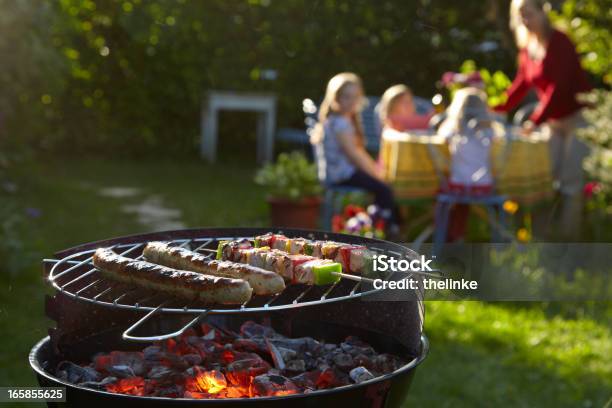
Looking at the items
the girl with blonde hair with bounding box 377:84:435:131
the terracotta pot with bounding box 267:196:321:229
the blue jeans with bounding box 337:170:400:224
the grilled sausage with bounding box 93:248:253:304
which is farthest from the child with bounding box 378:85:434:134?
the grilled sausage with bounding box 93:248:253:304

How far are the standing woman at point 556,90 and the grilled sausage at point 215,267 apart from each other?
4061 millimetres

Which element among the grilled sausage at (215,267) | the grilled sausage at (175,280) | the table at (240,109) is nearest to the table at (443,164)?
the grilled sausage at (215,267)

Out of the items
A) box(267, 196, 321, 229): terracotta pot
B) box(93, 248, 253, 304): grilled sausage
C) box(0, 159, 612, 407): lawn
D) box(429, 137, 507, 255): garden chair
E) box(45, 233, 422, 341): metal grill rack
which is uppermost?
box(93, 248, 253, 304): grilled sausage

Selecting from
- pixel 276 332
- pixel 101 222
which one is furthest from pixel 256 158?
pixel 276 332

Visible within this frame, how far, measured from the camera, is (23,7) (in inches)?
249

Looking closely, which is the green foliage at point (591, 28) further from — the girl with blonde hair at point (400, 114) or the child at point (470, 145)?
the girl with blonde hair at point (400, 114)

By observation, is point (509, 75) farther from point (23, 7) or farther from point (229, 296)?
point (229, 296)

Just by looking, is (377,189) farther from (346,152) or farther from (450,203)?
(450,203)

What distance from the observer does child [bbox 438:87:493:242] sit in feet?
16.9

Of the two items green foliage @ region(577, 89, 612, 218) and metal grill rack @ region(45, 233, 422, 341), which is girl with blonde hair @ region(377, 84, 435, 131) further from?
metal grill rack @ region(45, 233, 422, 341)

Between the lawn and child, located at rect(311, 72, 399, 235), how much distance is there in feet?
3.48

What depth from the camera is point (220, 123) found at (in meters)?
10.2

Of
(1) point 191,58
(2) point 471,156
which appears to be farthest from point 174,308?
(1) point 191,58

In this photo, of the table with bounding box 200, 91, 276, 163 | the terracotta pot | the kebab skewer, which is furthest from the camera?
the table with bounding box 200, 91, 276, 163
